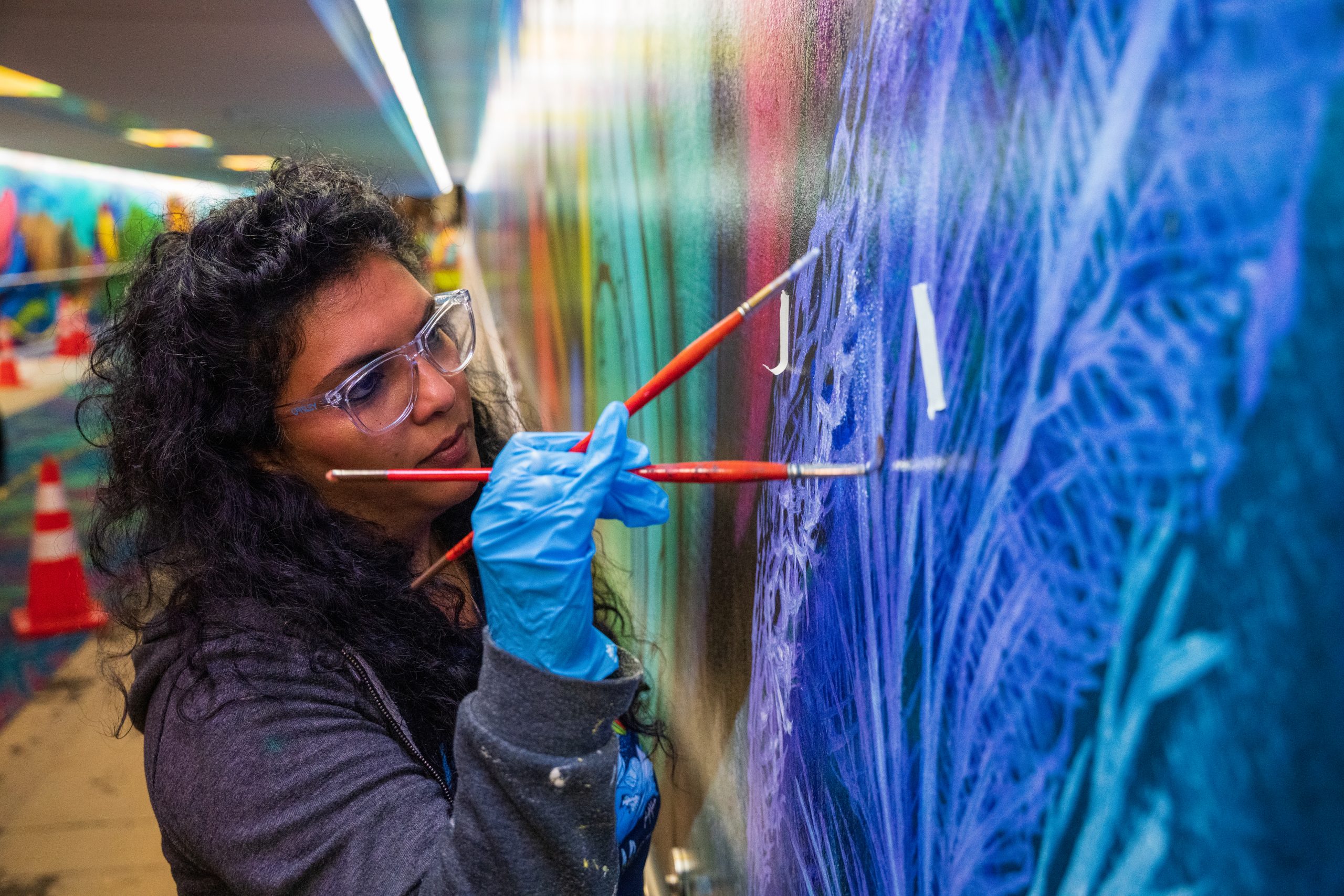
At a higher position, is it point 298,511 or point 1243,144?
point 1243,144

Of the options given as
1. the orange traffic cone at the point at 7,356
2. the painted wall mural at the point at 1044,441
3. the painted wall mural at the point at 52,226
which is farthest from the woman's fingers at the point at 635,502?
the orange traffic cone at the point at 7,356

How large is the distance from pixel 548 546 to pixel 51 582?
5130 mm

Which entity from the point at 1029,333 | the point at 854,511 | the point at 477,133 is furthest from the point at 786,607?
the point at 477,133

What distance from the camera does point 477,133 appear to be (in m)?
11.7

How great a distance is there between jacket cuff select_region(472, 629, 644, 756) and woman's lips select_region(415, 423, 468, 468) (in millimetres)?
530

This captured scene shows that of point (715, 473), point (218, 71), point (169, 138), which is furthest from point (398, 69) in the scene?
point (715, 473)

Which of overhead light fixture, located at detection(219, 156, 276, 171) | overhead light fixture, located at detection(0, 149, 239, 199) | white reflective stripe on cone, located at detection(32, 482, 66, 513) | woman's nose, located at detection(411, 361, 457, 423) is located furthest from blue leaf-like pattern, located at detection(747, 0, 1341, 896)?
overhead light fixture, located at detection(219, 156, 276, 171)

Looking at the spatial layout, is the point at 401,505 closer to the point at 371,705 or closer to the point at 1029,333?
the point at 371,705

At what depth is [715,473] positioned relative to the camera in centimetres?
92

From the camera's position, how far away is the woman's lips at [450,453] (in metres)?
1.45

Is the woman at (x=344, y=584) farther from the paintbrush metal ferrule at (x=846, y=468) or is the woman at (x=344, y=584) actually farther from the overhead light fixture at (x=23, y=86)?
the overhead light fixture at (x=23, y=86)

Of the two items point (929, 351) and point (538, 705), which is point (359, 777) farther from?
point (929, 351)

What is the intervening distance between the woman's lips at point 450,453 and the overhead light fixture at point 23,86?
656 cm

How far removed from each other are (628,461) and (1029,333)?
54 cm
